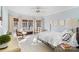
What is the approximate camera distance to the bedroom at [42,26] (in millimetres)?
2168

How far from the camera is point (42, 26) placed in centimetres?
223

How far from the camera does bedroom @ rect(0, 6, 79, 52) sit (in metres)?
2.17

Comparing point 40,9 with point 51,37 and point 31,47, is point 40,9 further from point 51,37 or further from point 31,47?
point 31,47

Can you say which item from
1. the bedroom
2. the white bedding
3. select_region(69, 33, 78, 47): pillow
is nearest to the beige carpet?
the bedroom

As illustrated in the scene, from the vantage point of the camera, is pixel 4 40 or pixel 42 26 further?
pixel 42 26

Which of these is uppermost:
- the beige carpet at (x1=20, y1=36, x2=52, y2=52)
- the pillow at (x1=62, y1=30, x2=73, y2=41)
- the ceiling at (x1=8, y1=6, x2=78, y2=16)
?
the ceiling at (x1=8, y1=6, x2=78, y2=16)

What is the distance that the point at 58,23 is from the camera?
221 centimetres

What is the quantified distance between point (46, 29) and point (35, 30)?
16 centimetres

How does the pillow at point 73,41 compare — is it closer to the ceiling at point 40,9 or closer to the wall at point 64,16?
the wall at point 64,16

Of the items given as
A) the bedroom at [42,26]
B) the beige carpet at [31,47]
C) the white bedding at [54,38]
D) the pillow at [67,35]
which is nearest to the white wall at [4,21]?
the bedroom at [42,26]

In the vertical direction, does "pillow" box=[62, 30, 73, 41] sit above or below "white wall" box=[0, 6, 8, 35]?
below

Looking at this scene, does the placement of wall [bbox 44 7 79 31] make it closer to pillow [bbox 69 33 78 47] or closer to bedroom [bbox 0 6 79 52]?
bedroom [bbox 0 6 79 52]

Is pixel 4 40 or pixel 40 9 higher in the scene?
pixel 40 9

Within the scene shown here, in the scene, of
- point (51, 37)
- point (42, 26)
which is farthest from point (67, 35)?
point (42, 26)
